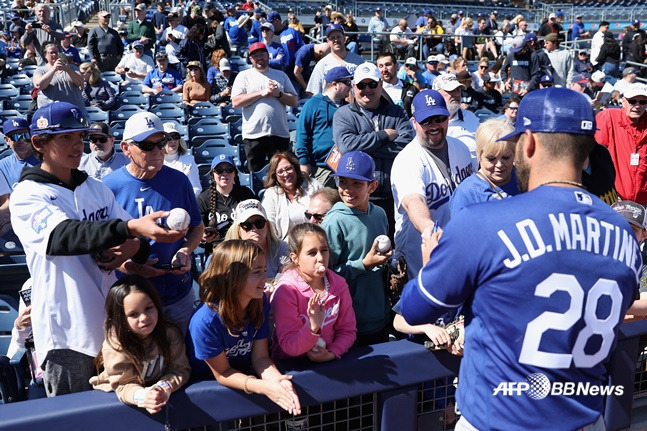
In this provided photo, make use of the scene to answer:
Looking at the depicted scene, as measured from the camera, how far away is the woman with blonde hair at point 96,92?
34.3 ft

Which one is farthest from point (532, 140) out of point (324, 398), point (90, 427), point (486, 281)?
point (90, 427)

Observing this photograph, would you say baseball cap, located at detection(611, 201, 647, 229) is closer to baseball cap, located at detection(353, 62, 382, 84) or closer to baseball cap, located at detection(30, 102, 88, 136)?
baseball cap, located at detection(353, 62, 382, 84)

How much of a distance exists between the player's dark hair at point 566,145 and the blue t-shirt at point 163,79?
10.4 m

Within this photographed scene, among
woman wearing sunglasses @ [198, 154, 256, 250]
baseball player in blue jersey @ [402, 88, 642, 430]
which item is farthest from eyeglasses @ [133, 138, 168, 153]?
baseball player in blue jersey @ [402, 88, 642, 430]

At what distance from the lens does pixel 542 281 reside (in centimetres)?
183

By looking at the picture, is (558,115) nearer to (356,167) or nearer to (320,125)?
(356,167)

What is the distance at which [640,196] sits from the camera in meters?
5.64

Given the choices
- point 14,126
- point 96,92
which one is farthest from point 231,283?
point 96,92

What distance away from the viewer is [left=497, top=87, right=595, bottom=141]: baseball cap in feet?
6.23

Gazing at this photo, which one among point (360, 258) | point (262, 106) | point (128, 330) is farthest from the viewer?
point (262, 106)

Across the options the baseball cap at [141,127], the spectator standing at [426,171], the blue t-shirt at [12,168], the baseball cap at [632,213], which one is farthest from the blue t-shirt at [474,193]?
the blue t-shirt at [12,168]

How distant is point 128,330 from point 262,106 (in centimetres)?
461

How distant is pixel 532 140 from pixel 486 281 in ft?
1.41

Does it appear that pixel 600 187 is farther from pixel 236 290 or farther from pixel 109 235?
pixel 109 235
